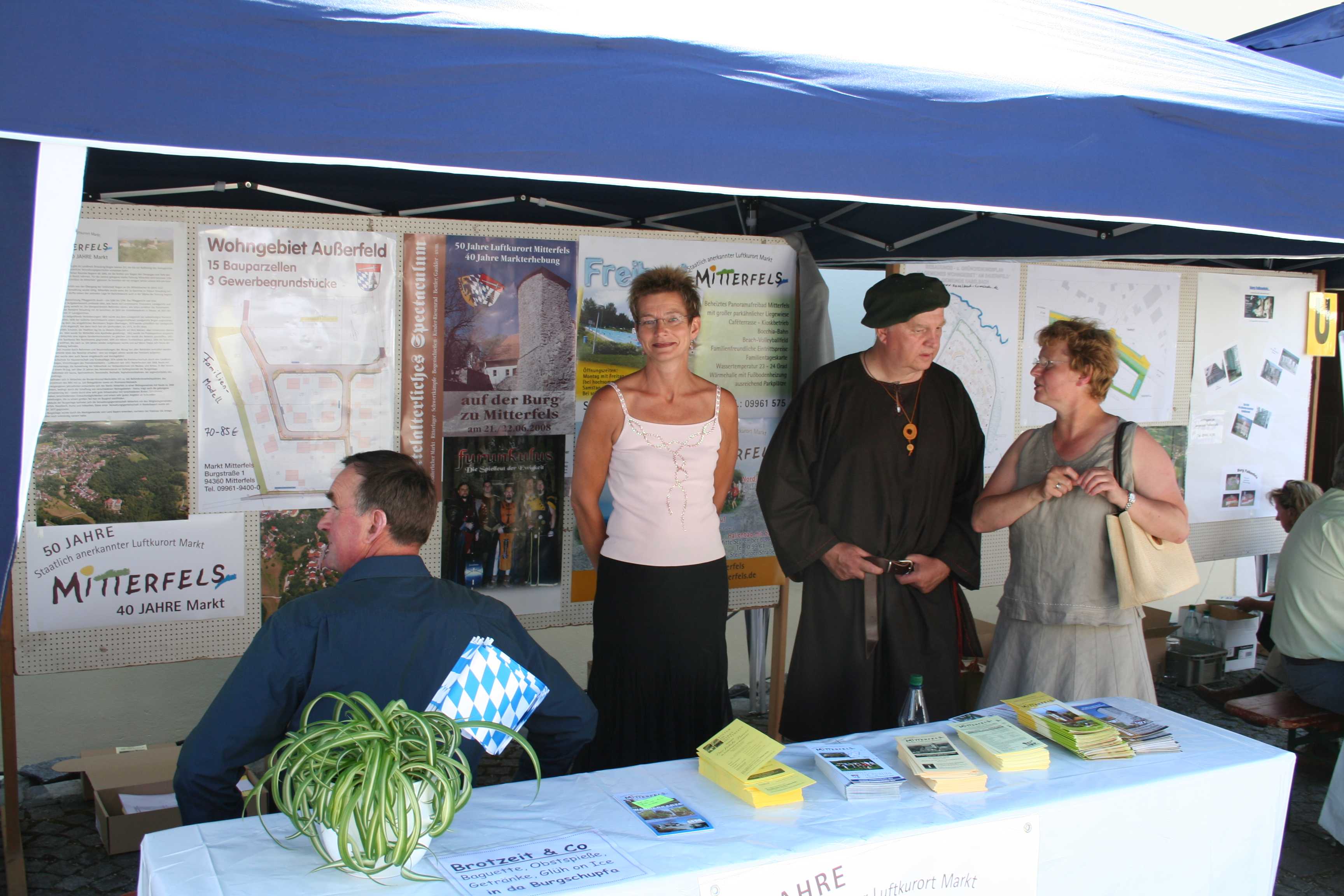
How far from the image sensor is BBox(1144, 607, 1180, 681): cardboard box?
4.77 metres

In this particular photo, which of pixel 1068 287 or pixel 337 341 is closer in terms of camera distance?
pixel 337 341

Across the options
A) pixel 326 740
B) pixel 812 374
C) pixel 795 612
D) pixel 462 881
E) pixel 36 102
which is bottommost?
pixel 795 612

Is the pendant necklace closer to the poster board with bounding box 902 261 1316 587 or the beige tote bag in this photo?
the beige tote bag

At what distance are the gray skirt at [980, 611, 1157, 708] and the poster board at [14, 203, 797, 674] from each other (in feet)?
5.88

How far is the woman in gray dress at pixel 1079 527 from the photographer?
258 cm

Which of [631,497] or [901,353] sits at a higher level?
[901,353]

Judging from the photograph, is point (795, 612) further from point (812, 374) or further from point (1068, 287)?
point (812, 374)

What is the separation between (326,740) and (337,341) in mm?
1983

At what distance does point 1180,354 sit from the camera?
175 inches

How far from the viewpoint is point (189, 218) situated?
2854 millimetres

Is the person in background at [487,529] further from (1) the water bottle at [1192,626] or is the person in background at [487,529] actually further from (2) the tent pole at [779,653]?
(1) the water bottle at [1192,626]

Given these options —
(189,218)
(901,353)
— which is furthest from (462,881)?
(189,218)

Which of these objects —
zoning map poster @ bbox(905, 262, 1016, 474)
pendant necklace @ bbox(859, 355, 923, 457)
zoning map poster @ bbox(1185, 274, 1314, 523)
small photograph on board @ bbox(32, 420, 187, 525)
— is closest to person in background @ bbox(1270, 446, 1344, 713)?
zoning map poster @ bbox(1185, 274, 1314, 523)

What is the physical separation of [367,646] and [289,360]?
1515mm
